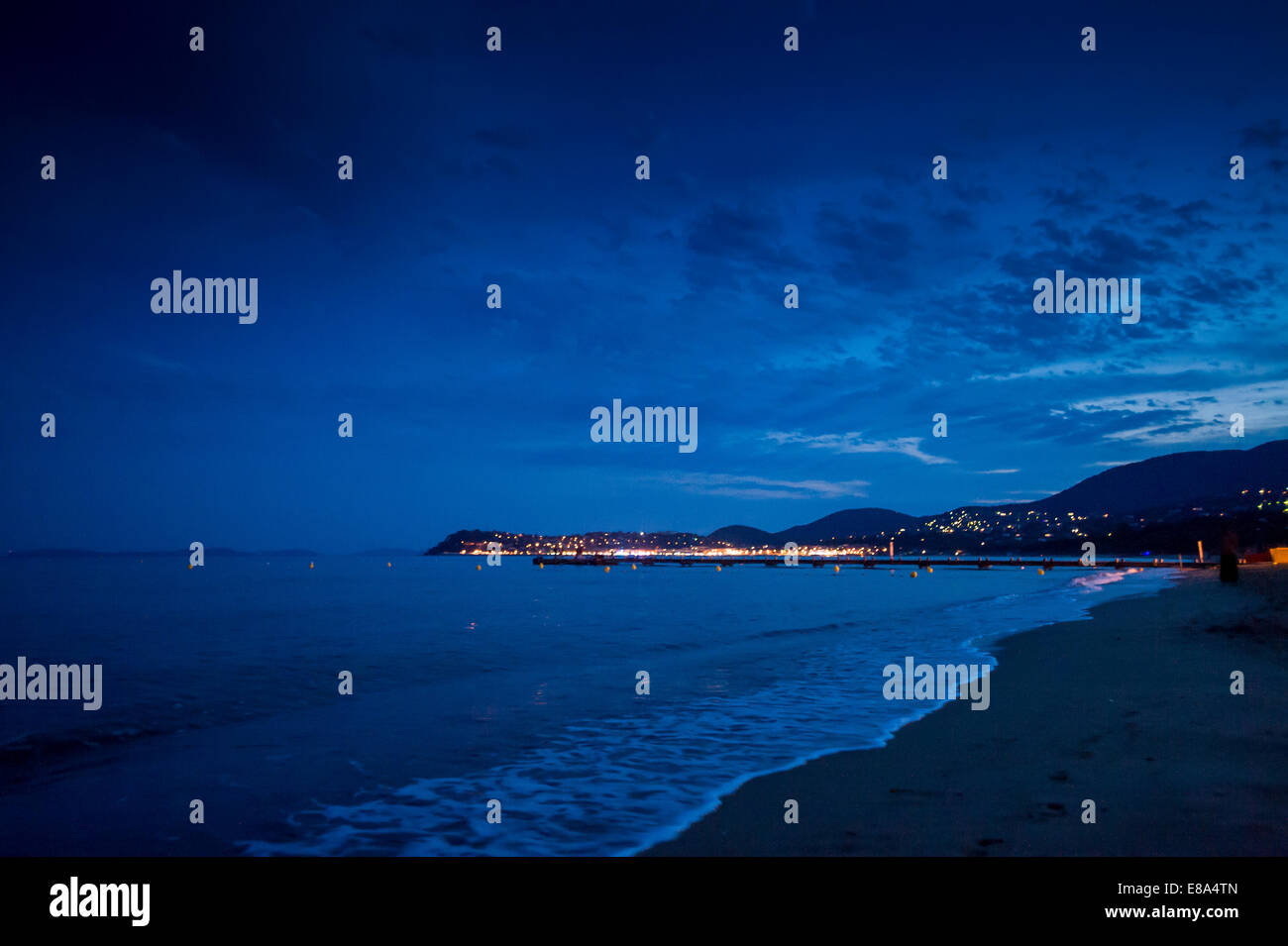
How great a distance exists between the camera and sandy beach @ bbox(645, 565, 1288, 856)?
624 centimetres

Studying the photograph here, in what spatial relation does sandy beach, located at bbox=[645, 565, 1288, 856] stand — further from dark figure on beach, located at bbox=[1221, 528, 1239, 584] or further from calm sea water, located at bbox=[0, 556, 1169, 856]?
dark figure on beach, located at bbox=[1221, 528, 1239, 584]

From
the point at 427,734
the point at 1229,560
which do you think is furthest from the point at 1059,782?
the point at 1229,560

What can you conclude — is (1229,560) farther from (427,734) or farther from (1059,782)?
(427,734)

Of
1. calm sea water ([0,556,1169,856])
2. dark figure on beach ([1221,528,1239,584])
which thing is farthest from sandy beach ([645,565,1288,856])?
dark figure on beach ([1221,528,1239,584])

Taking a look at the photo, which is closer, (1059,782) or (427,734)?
(1059,782)

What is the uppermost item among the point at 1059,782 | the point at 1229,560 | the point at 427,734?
the point at 1059,782

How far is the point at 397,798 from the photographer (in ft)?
31.2

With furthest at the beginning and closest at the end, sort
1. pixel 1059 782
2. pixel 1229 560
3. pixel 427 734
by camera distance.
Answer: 1. pixel 1229 560
2. pixel 427 734
3. pixel 1059 782

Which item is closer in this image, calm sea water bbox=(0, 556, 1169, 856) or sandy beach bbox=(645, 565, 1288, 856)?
sandy beach bbox=(645, 565, 1288, 856)

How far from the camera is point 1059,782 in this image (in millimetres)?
7891
